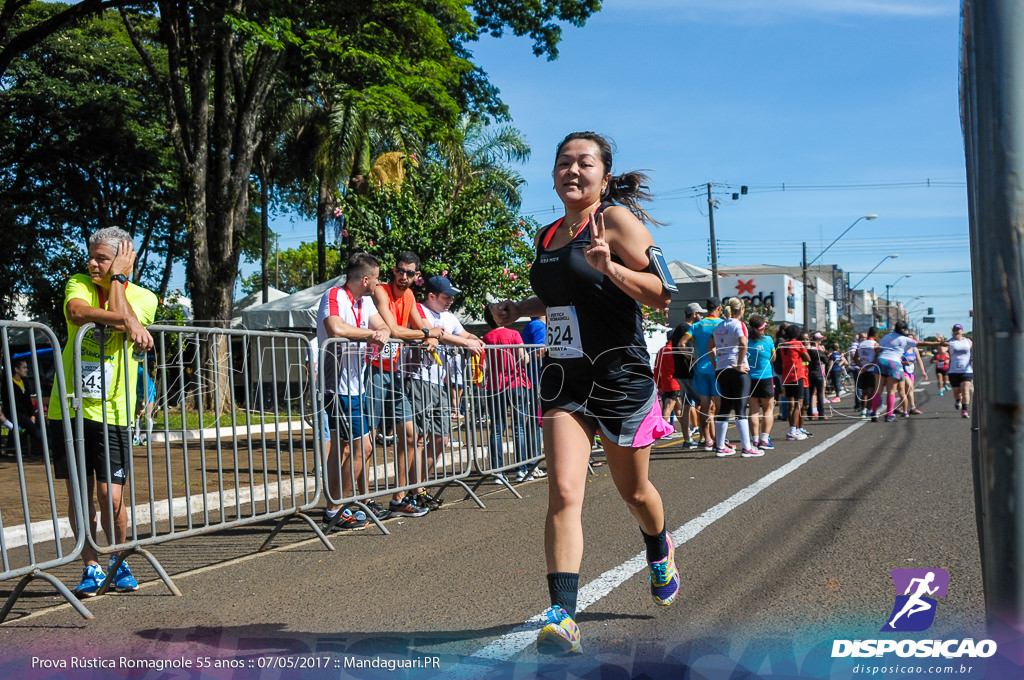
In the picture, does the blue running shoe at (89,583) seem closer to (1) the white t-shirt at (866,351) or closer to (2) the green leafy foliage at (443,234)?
(2) the green leafy foliage at (443,234)

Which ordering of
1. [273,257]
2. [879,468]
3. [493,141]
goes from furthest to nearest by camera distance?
[273,257] < [493,141] < [879,468]

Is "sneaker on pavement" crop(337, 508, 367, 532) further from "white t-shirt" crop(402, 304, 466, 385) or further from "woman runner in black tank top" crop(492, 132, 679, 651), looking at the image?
"woman runner in black tank top" crop(492, 132, 679, 651)

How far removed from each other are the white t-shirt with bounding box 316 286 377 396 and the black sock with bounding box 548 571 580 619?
146 inches

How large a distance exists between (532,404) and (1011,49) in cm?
793

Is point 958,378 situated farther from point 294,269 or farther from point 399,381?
point 294,269

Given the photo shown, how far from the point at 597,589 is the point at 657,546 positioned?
77 cm

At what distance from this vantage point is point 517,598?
4.40m

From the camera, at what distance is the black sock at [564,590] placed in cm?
330

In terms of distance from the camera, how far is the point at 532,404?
975 centimetres

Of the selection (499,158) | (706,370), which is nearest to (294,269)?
(499,158)

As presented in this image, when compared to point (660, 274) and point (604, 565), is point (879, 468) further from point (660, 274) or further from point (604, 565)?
point (660, 274)

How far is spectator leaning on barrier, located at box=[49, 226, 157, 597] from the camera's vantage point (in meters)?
4.87

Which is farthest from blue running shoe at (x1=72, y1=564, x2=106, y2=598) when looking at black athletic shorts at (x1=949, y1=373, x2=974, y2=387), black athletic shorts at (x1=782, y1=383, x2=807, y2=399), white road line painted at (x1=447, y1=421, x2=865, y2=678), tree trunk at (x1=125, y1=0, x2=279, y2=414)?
black athletic shorts at (x1=949, y1=373, x2=974, y2=387)

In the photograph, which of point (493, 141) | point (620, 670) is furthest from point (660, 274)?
point (493, 141)
